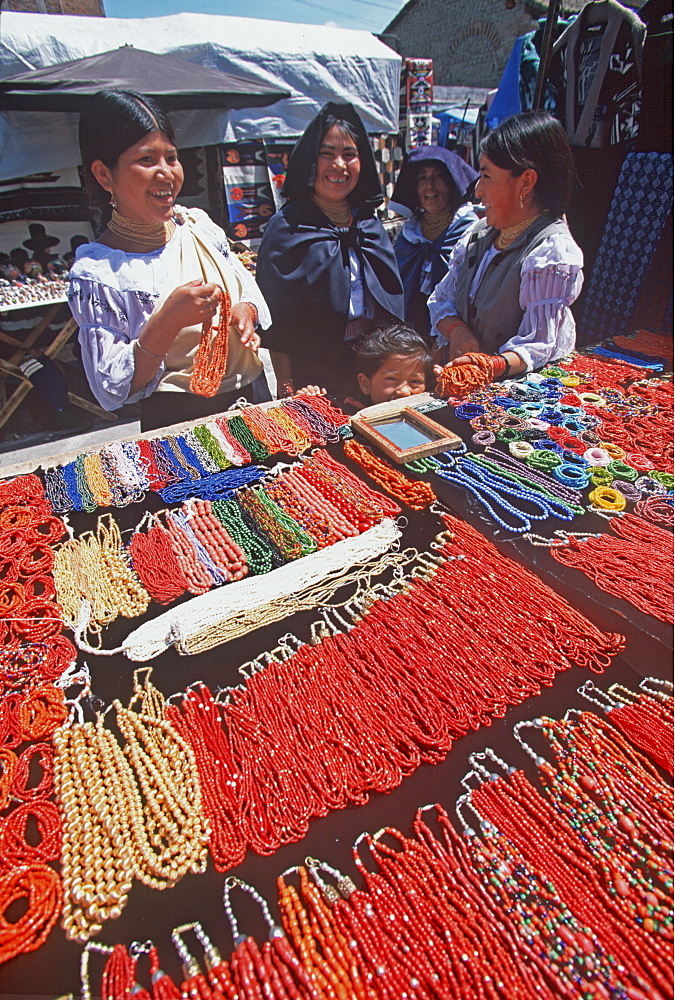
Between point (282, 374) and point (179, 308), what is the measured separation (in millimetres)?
996

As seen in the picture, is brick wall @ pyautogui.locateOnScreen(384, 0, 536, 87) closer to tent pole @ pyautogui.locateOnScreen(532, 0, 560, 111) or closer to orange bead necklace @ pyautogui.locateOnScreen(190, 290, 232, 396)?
tent pole @ pyautogui.locateOnScreen(532, 0, 560, 111)

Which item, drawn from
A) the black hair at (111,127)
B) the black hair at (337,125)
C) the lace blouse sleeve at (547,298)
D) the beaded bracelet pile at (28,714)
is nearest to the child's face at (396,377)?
the lace blouse sleeve at (547,298)

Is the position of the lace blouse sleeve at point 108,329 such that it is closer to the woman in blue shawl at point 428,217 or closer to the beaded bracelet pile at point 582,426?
the beaded bracelet pile at point 582,426

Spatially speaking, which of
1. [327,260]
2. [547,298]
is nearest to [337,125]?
[327,260]

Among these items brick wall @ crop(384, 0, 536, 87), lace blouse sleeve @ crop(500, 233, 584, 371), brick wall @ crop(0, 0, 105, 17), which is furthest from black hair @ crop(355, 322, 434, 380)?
brick wall @ crop(384, 0, 536, 87)

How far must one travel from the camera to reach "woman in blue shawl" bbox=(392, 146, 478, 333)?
373 cm

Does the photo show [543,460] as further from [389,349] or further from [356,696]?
[389,349]

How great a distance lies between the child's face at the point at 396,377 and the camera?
302cm

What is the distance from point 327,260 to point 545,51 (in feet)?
7.01

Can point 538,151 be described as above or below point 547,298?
above

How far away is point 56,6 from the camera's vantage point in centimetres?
1105

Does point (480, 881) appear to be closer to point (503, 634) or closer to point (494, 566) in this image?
point (503, 634)

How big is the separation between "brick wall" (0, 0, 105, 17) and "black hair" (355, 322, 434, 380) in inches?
361

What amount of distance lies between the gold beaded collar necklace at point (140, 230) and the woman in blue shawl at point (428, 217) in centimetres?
178
